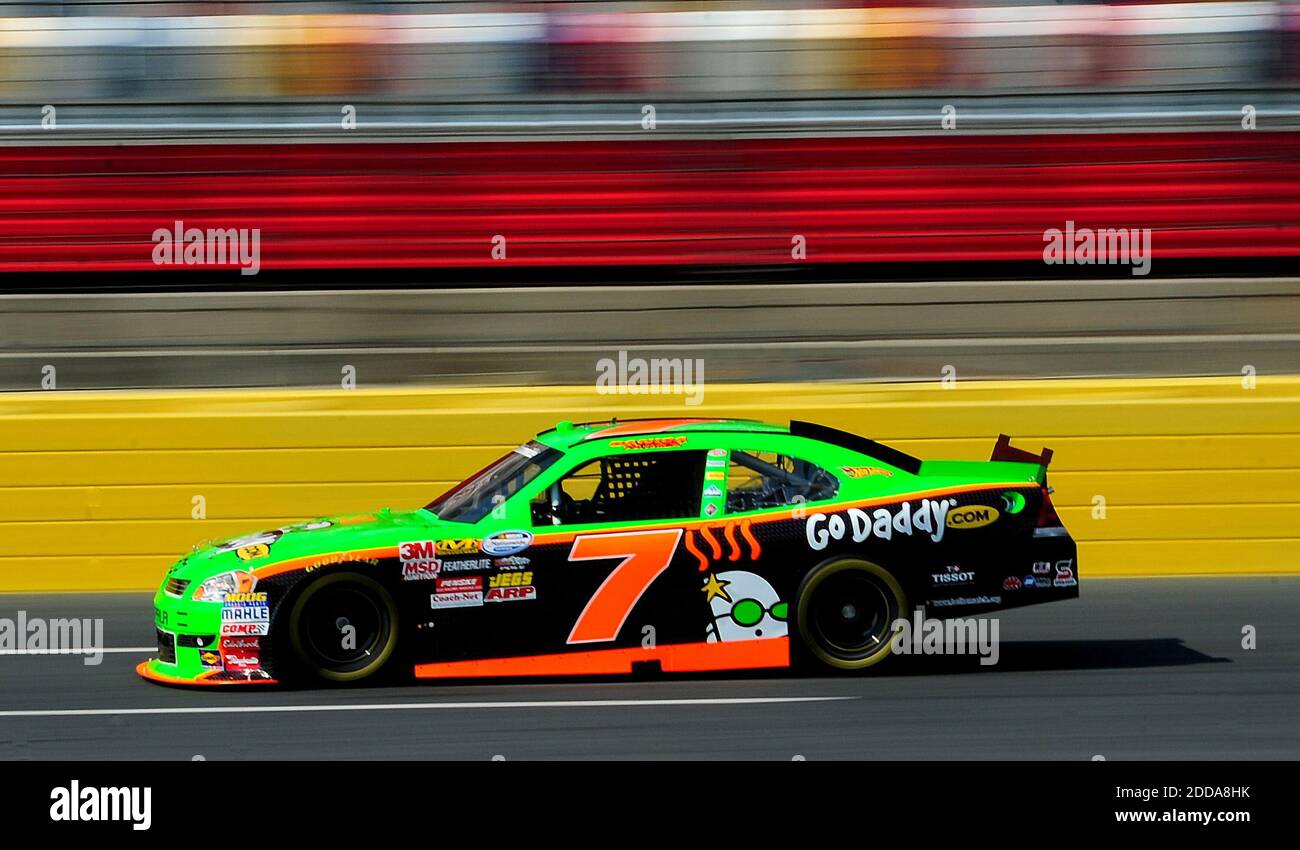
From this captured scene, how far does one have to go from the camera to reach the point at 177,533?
40.7 feet

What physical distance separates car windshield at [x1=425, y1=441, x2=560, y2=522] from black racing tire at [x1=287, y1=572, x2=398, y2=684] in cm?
63

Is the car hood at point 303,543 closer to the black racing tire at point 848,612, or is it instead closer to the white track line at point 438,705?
the white track line at point 438,705

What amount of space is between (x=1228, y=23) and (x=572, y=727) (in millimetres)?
9218

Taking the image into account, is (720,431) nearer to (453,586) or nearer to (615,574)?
(615,574)

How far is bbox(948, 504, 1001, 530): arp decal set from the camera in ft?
27.2

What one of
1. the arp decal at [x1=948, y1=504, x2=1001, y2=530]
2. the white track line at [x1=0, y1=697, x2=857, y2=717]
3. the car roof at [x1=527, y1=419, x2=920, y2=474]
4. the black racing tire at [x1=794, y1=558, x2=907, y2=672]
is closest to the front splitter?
the white track line at [x1=0, y1=697, x2=857, y2=717]

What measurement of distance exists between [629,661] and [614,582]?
Answer: 1.35 feet

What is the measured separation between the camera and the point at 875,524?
821cm

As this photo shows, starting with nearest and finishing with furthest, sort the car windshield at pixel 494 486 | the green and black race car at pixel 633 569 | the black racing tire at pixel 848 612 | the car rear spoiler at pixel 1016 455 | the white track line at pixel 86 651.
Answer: the green and black race car at pixel 633 569, the black racing tire at pixel 848 612, the car windshield at pixel 494 486, the car rear spoiler at pixel 1016 455, the white track line at pixel 86 651

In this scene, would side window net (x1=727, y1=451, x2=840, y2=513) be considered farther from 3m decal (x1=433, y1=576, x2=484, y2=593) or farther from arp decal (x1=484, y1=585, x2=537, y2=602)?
3m decal (x1=433, y1=576, x2=484, y2=593)

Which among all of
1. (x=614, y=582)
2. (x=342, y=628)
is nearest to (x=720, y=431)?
(x=614, y=582)

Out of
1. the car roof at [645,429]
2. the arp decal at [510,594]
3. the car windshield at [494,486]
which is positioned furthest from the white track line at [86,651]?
the car roof at [645,429]

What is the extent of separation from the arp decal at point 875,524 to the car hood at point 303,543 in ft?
5.81

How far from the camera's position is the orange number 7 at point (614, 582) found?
7.97m
